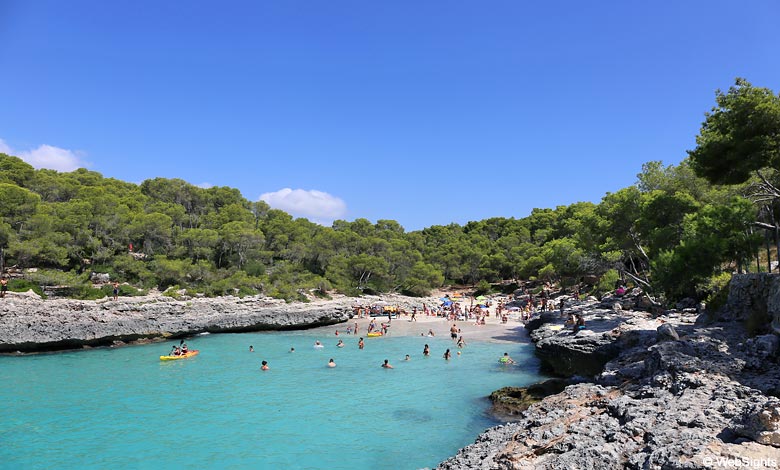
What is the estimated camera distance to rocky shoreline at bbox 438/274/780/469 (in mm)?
6238

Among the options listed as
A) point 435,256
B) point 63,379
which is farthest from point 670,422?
point 435,256

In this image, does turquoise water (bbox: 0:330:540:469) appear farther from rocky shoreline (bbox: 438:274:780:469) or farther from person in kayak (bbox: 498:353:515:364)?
rocky shoreline (bbox: 438:274:780:469)

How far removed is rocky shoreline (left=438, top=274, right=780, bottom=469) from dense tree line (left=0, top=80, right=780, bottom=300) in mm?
3751

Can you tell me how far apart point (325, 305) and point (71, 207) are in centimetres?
2335

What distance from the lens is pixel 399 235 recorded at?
7088 centimetres

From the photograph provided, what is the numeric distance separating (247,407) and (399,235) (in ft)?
180

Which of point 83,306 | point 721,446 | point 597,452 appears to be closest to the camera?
point 721,446

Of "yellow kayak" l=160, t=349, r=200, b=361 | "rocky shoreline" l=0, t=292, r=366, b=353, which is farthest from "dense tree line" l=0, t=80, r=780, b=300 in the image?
"yellow kayak" l=160, t=349, r=200, b=361

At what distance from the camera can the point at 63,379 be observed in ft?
68.1

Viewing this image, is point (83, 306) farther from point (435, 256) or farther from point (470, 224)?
point (470, 224)

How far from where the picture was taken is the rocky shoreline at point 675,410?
6238 millimetres

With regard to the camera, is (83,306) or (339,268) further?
(339,268)

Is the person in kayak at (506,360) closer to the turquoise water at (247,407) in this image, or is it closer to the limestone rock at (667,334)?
the turquoise water at (247,407)

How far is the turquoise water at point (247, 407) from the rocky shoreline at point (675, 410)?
11.3ft
